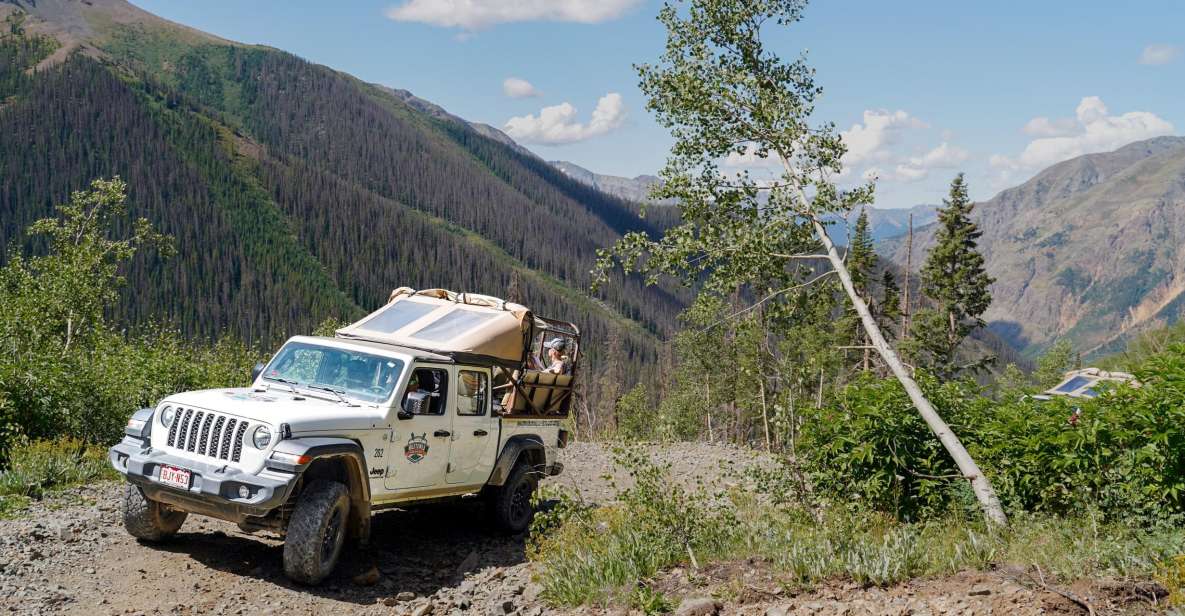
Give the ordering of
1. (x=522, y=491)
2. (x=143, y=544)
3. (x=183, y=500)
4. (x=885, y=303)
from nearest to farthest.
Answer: (x=183, y=500)
(x=143, y=544)
(x=522, y=491)
(x=885, y=303)

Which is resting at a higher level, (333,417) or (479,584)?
(333,417)

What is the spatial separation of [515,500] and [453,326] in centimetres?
262

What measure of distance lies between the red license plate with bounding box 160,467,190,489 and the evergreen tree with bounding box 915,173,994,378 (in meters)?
40.0

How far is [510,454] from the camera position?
11.9m

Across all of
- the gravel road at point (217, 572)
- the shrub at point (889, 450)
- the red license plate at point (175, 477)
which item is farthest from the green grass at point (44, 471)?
the shrub at point (889, 450)

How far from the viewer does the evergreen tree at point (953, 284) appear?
142 feet

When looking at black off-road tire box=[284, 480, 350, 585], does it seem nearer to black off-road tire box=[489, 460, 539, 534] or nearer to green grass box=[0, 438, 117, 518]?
black off-road tire box=[489, 460, 539, 534]

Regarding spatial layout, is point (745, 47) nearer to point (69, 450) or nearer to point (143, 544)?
point (143, 544)

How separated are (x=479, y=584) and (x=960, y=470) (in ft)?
18.7

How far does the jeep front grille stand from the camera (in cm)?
864

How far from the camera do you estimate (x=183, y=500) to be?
8.66 metres

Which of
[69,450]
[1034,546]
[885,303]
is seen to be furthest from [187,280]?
[1034,546]

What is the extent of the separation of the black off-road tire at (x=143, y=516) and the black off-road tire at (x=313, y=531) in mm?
1710

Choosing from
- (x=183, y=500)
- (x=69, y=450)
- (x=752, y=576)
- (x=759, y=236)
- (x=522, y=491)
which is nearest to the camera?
(x=752, y=576)
